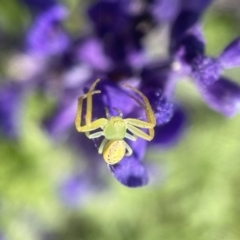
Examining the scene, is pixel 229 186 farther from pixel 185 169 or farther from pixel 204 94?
pixel 204 94

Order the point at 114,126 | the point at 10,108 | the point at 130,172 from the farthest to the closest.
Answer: the point at 10,108, the point at 114,126, the point at 130,172

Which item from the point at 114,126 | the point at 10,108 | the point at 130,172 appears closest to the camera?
the point at 130,172

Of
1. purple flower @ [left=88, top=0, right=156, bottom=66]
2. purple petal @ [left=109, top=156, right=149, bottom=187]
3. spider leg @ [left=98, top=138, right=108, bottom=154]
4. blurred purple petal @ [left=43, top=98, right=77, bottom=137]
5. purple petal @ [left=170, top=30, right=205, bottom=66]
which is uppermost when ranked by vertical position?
purple flower @ [left=88, top=0, right=156, bottom=66]

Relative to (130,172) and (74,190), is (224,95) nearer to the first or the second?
(130,172)

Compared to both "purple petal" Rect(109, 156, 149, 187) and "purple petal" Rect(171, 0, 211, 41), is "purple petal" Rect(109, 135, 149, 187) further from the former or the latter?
"purple petal" Rect(171, 0, 211, 41)

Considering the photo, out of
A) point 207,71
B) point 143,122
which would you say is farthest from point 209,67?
point 143,122

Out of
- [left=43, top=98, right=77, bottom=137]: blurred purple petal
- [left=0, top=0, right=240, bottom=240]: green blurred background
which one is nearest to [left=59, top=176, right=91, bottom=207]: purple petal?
[left=0, top=0, right=240, bottom=240]: green blurred background

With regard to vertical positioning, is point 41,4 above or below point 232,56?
above
